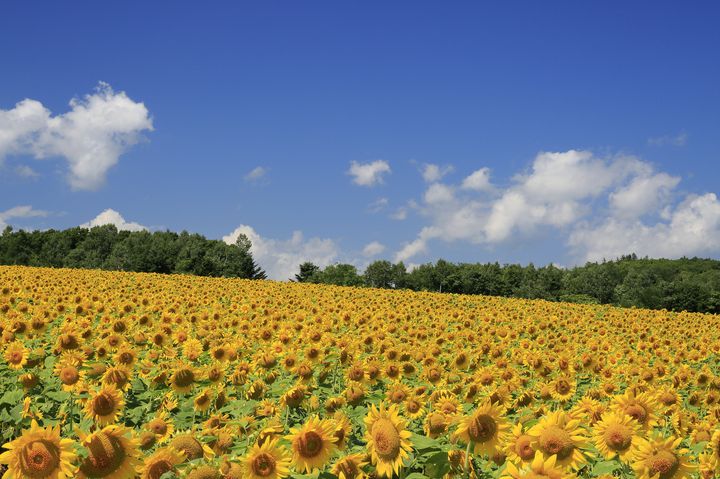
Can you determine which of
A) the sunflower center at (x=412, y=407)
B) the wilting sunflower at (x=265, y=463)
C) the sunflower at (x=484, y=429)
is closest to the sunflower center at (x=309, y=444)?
the wilting sunflower at (x=265, y=463)

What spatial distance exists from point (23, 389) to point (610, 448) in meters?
7.34

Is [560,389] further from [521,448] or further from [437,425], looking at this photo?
[521,448]

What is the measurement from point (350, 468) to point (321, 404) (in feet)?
12.2

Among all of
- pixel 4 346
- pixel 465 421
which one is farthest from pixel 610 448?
pixel 4 346

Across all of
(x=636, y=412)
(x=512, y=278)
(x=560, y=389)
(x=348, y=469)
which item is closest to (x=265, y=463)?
(x=348, y=469)

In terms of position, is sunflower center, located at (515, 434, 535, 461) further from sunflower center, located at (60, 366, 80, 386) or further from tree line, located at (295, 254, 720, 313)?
tree line, located at (295, 254, 720, 313)

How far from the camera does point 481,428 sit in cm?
435

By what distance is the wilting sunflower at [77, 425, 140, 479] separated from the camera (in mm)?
3781

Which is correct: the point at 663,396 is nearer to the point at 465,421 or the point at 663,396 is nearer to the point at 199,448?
the point at 465,421

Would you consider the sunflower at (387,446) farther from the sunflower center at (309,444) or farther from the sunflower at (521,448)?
the sunflower at (521,448)

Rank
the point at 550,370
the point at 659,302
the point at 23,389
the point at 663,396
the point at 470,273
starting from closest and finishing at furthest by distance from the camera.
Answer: the point at 23,389 → the point at 663,396 → the point at 550,370 → the point at 659,302 → the point at 470,273

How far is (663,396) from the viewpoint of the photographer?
872cm

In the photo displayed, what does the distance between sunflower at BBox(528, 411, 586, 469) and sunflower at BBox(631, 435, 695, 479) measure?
1.85 feet

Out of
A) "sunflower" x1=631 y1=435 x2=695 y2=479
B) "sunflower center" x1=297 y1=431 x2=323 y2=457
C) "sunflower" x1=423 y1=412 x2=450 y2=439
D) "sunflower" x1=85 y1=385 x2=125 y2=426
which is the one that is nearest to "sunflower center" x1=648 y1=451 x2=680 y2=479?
"sunflower" x1=631 y1=435 x2=695 y2=479
